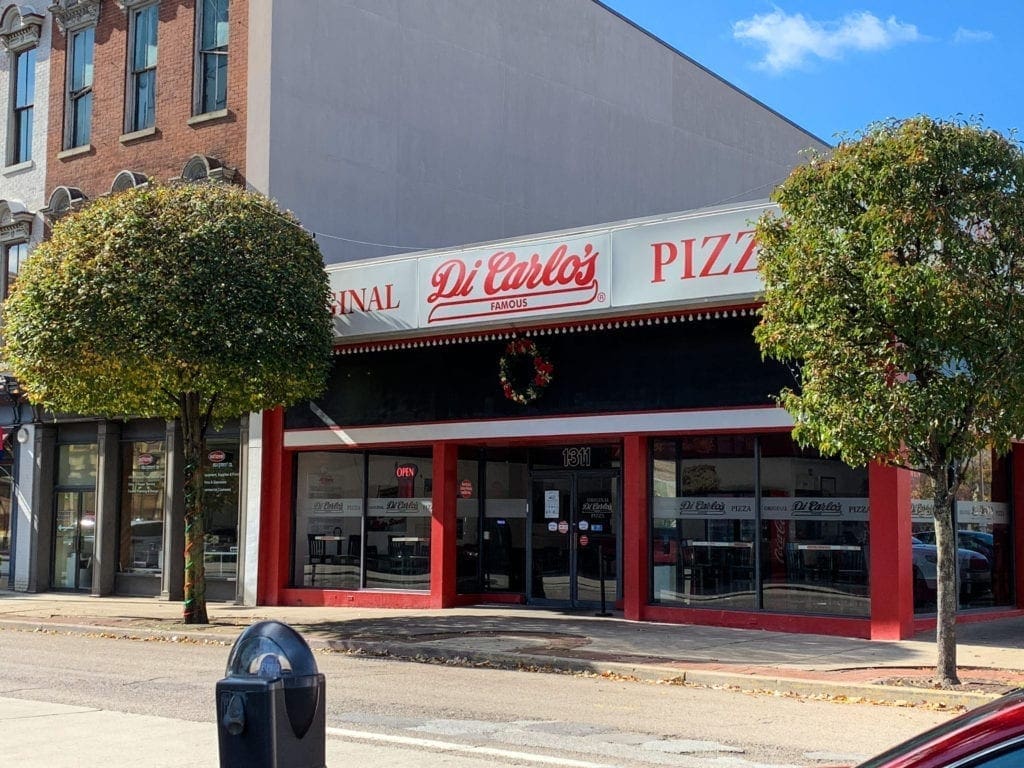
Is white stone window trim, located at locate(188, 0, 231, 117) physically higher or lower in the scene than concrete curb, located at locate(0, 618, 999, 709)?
higher

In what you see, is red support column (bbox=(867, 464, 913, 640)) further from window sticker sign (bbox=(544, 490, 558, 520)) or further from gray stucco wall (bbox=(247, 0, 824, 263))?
gray stucco wall (bbox=(247, 0, 824, 263))

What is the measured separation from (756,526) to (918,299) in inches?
249

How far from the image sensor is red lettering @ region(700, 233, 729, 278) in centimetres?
1644

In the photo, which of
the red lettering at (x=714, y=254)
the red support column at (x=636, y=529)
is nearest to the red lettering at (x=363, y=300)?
the red support column at (x=636, y=529)

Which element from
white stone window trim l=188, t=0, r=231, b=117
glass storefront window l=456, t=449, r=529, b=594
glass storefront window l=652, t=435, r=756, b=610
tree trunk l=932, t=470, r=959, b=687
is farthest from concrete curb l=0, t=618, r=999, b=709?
white stone window trim l=188, t=0, r=231, b=117

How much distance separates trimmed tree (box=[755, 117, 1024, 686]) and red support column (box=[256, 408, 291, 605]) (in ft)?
39.4

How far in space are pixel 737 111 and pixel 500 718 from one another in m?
27.8

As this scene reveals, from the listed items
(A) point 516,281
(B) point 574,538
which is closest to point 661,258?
(A) point 516,281

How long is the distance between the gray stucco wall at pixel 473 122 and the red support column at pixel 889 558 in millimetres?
11626

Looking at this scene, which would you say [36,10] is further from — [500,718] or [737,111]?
[500,718]

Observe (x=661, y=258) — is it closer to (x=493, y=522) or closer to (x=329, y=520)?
(x=493, y=522)

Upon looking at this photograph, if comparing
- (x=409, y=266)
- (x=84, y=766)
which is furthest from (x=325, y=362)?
(x=84, y=766)

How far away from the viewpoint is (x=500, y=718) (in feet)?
34.0

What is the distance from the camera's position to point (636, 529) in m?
18.2
